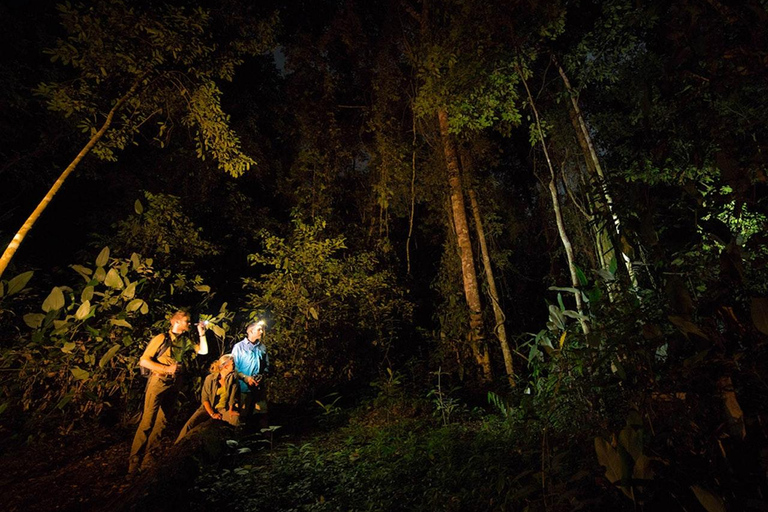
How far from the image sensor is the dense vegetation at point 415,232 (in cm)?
132

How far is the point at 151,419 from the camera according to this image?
4039 millimetres

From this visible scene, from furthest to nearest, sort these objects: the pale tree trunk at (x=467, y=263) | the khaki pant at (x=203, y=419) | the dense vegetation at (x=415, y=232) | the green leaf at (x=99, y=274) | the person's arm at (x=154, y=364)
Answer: the pale tree trunk at (x=467, y=263), the khaki pant at (x=203, y=419), the person's arm at (x=154, y=364), the green leaf at (x=99, y=274), the dense vegetation at (x=415, y=232)

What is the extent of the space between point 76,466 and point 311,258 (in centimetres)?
437

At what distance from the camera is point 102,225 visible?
7.86 m

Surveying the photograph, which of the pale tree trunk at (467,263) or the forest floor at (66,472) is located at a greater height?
the pale tree trunk at (467,263)

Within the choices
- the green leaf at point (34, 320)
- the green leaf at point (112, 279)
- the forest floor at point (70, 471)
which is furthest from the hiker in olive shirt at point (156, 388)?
the green leaf at point (34, 320)

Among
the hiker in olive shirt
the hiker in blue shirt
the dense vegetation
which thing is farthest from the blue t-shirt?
the hiker in olive shirt

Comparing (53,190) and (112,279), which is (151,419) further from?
(53,190)

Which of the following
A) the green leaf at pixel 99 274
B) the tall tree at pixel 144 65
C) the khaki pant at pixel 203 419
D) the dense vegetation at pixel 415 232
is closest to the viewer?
the dense vegetation at pixel 415 232

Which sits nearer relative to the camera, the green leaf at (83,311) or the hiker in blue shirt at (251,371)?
the green leaf at (83,311)

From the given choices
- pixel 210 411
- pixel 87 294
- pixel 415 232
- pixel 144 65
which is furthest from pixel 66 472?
pixel 415 232

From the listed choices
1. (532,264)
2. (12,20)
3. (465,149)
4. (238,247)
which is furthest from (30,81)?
(532,264)

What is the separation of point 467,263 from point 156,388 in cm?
516

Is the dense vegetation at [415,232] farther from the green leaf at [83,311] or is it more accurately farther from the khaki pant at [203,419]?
the khaki pant at [203,419]
